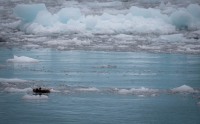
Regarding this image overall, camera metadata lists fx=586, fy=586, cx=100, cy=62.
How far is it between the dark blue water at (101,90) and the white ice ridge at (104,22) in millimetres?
8914

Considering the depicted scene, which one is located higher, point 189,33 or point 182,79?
point 189,33

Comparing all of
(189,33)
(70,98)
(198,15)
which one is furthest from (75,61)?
(198,15)

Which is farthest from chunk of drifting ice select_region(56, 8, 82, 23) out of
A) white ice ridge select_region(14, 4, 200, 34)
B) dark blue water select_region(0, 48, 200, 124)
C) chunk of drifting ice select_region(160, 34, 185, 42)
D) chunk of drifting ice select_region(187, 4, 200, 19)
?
dark blue water select_region(0, 48, 200, 124)

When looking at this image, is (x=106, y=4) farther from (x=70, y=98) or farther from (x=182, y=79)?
(x=70, y=98)

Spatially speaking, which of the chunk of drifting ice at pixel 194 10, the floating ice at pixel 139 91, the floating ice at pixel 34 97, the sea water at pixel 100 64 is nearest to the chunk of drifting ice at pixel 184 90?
the sea water at pixel 100 64

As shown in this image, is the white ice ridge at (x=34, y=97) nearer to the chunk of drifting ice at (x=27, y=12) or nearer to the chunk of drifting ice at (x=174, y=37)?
the chunk of drifting ice at (x=174, y=37)

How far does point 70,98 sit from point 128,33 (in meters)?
22.3

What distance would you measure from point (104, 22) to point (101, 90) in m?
21.3

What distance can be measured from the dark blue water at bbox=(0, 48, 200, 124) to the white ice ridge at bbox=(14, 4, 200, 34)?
8.91 metres

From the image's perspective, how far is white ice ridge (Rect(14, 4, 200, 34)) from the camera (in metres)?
38.3

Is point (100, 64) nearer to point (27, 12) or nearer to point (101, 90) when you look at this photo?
point (101, 90)

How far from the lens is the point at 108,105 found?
52.0ft

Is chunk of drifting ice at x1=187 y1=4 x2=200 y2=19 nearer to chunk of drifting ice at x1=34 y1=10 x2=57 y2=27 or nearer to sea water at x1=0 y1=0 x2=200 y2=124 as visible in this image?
sea water at x1=0 y1=0 x2=200 y2=124

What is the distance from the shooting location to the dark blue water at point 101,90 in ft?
47.9
